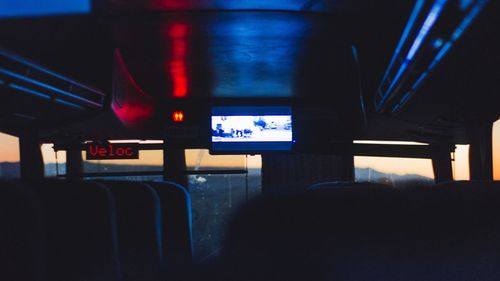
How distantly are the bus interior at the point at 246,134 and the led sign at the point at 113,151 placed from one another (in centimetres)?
3

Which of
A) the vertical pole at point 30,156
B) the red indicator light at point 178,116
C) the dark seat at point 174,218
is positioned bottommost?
the dark seat at point 174,218

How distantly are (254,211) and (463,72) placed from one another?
4.53 metres

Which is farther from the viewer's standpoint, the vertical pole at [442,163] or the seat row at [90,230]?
the vertical pole at [442,163]

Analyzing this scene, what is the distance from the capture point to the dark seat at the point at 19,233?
240 centimetres

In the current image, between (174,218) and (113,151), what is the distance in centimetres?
331

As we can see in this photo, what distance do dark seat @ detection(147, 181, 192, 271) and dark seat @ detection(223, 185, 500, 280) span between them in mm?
3454

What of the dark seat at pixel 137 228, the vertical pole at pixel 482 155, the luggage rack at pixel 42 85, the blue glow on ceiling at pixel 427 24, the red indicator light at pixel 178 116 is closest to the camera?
the blue glow on ceiling at pixel 427 24

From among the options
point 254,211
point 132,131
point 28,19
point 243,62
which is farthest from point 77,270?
point 132,131

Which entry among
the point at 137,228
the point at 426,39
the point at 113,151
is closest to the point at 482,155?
the point at 426,39

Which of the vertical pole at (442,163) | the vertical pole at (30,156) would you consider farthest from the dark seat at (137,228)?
the vertical pole at (442,163)

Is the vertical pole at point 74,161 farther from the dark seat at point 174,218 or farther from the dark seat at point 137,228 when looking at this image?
the dark seat at point 137,228

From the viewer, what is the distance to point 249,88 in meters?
9.60

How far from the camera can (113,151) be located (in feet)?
27.1

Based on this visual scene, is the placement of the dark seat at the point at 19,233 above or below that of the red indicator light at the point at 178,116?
below
